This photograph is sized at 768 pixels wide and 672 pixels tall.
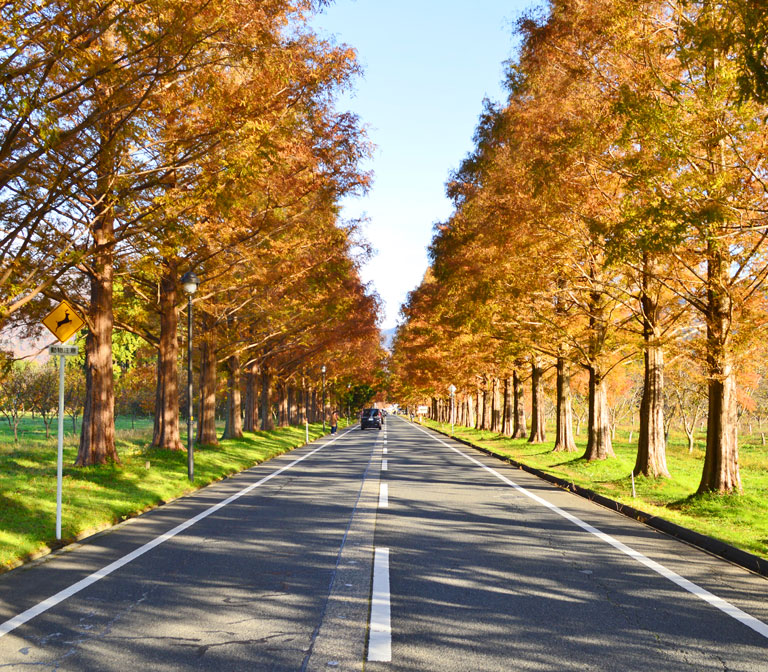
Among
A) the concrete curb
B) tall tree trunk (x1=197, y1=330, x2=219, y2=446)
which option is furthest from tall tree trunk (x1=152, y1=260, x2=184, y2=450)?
the concrete curb

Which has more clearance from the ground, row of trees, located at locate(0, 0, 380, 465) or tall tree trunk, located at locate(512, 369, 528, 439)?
row of trees, located at locate(0, 0, 380, 465)

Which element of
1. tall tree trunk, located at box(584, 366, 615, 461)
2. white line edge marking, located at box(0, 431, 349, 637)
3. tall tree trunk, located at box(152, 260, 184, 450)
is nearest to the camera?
white line edge marking, located at box(0, 431, 349, 637)

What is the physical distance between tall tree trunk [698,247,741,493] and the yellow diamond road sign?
9.99m

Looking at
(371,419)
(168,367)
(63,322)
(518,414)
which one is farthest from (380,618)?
(371,419)

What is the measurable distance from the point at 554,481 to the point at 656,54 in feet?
29.8

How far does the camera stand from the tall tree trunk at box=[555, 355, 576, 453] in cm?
2494

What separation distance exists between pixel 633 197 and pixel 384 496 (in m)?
6.57

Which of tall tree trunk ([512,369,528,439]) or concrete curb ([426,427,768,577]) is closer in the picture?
concrete curb ([426,427,768,577])

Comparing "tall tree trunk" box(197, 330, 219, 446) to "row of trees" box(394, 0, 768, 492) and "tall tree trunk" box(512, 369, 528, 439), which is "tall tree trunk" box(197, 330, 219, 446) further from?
"tall tree trunk" box(512, 369, 528, 439)

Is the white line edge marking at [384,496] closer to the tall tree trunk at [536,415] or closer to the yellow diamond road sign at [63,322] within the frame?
the yellow diamond road sign at [63,322]

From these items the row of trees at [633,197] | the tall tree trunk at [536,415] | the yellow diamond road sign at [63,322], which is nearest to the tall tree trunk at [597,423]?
the row of trees at [633,197]

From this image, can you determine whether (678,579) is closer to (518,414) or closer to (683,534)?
(683,534)

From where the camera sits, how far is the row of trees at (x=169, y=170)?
26.3 ft

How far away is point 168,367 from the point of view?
19234 mm
